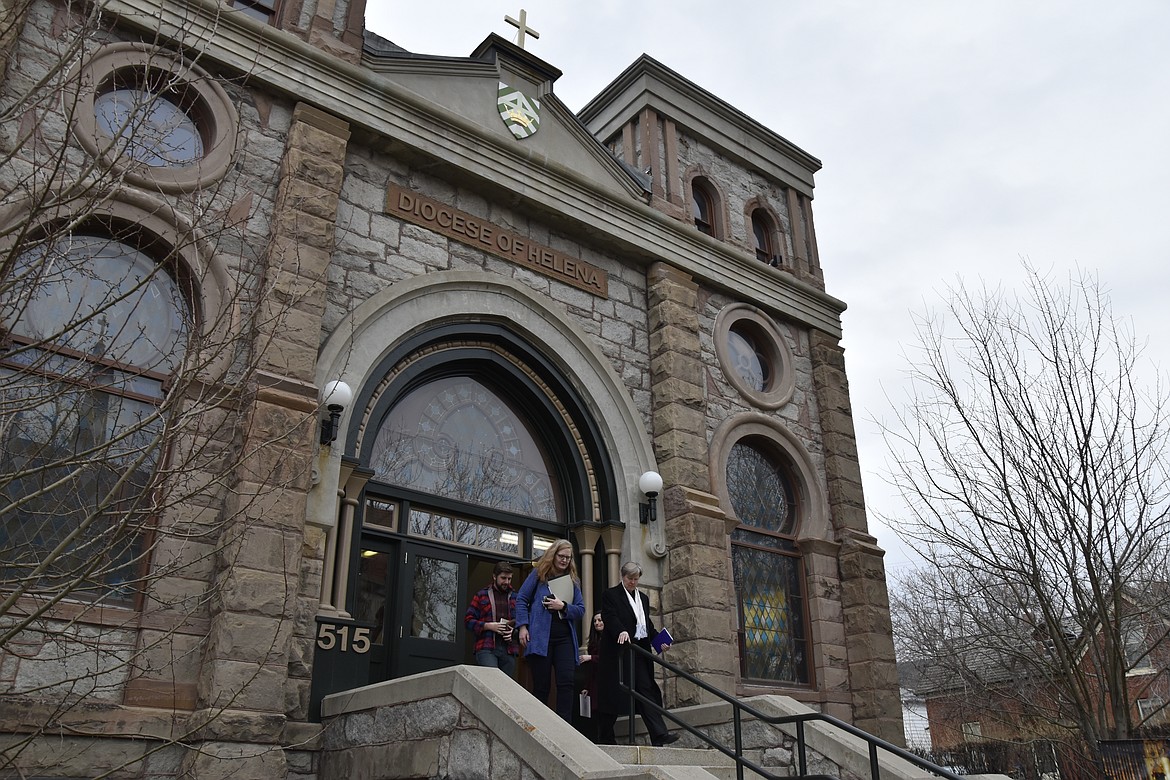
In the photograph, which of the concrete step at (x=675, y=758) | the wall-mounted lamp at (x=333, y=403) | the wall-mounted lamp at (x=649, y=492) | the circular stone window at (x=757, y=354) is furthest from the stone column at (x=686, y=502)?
the wall-mounted lamp at (x=333, y=403)

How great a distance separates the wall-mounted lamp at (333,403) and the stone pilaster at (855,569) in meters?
7.18

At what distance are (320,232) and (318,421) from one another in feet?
5.84

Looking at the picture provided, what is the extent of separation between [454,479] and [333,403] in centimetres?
193

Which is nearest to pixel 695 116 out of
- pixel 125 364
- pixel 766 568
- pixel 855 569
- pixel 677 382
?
pixel 677 382

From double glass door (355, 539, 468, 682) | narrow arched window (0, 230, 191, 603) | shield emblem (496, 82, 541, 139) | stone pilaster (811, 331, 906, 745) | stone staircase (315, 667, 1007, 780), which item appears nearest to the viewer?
stone staircase (315, 667, 1007, 780)

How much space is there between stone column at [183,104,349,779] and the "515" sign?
124 millimetres

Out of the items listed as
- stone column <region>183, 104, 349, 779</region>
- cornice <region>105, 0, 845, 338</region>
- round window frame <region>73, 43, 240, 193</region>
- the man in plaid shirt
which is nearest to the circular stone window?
cornice <region>105, 0, 845, 338</region>

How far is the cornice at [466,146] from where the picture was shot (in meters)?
8.68

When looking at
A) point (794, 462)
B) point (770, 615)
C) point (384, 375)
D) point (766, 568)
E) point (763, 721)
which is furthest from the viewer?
point (794, 462)

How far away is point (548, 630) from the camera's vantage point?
780 cm

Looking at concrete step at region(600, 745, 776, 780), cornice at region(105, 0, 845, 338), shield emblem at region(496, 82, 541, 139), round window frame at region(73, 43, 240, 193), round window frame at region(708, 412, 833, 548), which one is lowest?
concrete step at region(600, 745, 776, 780)

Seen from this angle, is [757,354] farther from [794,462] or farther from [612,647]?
[612,647]

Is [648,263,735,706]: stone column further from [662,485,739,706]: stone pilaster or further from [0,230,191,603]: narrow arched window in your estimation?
[0,230,191,603]: narrow arched window

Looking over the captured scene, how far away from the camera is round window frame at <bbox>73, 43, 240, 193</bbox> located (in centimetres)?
765
